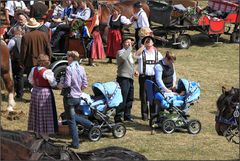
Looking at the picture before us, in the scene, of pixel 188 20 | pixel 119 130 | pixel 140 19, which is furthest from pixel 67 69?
pixel 188 20

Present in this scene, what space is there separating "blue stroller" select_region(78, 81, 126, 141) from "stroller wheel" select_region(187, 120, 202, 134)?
1.14 meters

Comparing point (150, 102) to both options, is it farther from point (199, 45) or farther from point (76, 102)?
point (199, 45)

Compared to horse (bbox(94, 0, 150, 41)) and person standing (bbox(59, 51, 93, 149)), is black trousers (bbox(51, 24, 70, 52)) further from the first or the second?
person standing (bbox(59, 51, 93, 149))

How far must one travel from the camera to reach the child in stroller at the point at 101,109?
9680 millimetres

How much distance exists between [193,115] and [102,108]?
7.86ft

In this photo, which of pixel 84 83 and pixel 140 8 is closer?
pixel 84 83

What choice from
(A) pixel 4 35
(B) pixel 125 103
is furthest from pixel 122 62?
(A) pixel 4 35

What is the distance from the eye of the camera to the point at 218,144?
964 cm

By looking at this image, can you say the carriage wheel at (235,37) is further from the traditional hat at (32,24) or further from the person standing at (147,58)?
the person standing at (147,58)

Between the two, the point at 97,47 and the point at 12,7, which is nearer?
the point at 97,47

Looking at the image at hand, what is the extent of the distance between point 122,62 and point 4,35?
14.3ft

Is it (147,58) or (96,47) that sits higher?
(147,58)

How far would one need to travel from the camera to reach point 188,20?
17.9 m

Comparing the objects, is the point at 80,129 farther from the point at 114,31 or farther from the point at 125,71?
the point at 114,31
